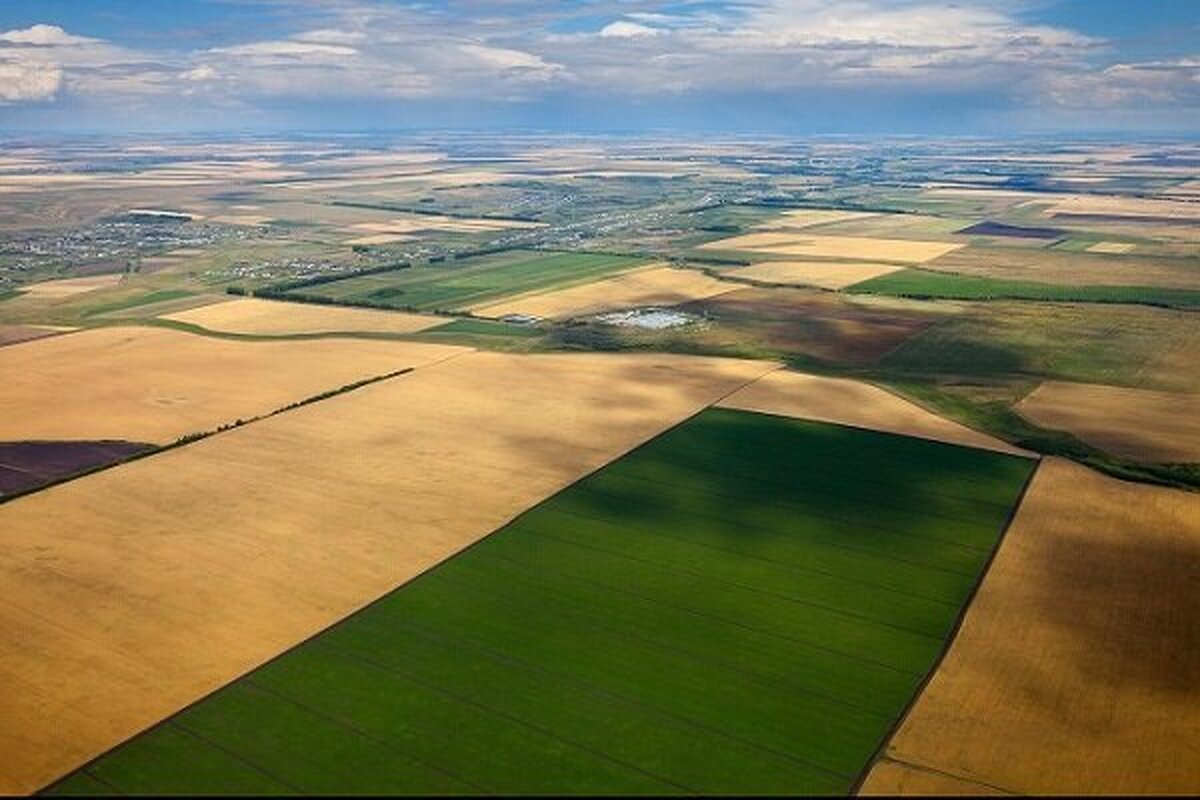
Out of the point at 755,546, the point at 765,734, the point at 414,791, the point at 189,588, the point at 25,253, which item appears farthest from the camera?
the point at 25,253

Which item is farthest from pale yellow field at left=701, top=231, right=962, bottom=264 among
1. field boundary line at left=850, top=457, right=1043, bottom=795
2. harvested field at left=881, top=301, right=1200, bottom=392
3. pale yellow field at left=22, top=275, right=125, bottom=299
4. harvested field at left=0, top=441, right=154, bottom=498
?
harvested field at left=0, top=441, right=154, bottom=498

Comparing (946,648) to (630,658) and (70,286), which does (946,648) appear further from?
(70,286)

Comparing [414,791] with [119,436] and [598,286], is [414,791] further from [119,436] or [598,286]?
[598,286]

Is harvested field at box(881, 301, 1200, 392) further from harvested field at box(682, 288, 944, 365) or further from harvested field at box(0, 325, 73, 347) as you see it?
harvested field at box(0, 325, 73, 347)

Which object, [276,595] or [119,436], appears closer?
[276,595]

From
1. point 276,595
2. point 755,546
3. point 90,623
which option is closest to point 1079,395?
point 755,546

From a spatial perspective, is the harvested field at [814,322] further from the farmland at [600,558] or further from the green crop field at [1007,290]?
the green crop field at [1007,290]

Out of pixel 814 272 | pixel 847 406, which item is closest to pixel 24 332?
pixel 847 406
